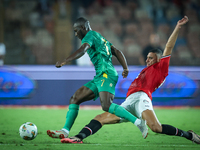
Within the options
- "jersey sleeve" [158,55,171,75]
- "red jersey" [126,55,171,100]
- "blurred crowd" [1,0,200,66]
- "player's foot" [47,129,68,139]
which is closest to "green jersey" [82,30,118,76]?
"red jersey" [126,55,171,100]

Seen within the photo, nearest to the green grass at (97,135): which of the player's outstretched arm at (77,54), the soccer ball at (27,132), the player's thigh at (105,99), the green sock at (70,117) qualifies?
the soccer ball at (27,132)

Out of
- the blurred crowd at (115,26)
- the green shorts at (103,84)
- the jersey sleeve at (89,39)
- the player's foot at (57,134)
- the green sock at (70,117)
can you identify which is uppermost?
the blurred crowd at (115,26)

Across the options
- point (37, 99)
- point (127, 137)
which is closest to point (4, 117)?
point (37, 99)

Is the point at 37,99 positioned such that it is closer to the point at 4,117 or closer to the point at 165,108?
the point at 4,117

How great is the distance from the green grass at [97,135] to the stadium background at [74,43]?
933 millimetres

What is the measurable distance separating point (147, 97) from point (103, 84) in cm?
62

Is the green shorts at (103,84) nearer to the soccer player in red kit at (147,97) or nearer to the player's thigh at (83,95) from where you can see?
the player's thigh at (83,95)

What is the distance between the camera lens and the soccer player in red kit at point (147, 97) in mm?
4195

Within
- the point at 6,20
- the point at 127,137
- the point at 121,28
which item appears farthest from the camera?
the point at 121,28

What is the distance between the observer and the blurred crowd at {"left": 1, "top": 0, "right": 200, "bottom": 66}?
974 centimetres

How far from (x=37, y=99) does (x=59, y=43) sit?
6.69 ft

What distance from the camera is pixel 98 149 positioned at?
387 centimetres

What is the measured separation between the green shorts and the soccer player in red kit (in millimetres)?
298

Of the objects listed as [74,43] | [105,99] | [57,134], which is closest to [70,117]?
[57,134]
